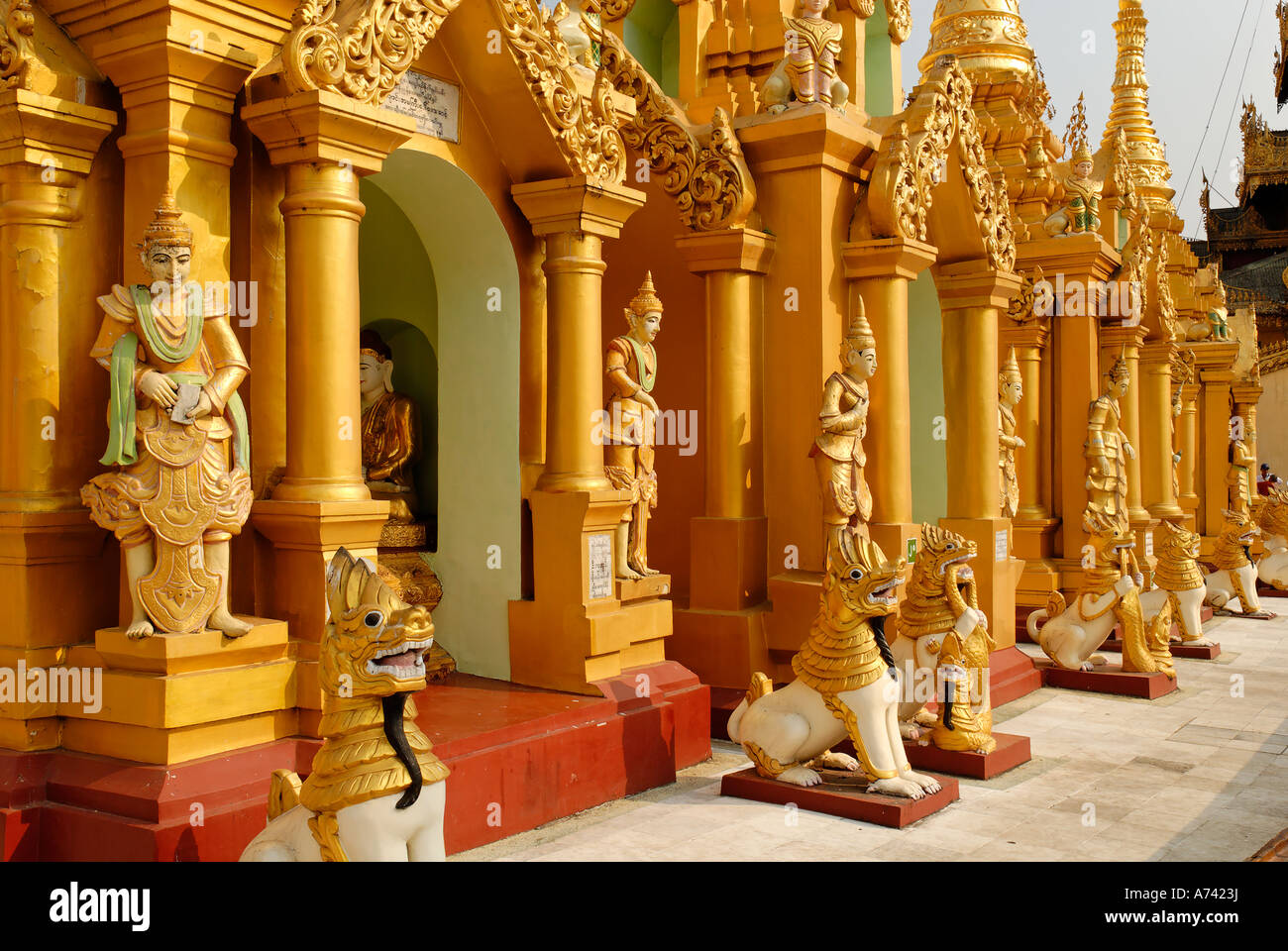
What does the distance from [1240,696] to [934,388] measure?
149 inches

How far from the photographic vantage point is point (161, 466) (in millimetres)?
4793

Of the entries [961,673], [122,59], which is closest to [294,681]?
[122,59]

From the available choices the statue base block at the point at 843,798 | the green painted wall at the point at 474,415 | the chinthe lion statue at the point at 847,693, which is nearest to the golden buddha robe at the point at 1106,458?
the statue base block at the point at 843,798

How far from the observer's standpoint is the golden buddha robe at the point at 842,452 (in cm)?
811

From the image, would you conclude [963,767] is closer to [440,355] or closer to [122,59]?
[440,355]

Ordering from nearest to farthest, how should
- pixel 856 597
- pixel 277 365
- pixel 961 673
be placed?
pixel 277 365 → pixel 856 597 → pixel 961 673

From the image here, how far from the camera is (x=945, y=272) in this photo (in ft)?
35.3

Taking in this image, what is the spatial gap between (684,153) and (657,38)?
8.26 ft

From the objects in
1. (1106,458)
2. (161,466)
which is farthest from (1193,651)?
(161,466)

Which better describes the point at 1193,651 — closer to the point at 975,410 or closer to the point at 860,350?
the point at 975,410

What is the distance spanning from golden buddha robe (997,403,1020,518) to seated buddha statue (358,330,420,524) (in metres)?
6.69

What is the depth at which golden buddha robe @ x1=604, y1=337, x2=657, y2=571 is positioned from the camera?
25.1ft

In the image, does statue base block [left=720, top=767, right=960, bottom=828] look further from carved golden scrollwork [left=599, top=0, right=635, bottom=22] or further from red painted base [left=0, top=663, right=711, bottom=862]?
carved golden scrollwork [left=599, top=0, right=635, bottom=22]

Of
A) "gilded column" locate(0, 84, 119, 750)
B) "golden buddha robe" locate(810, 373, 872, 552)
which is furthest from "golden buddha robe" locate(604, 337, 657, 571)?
"gilded column" locate(0, 84, 119, 750)
